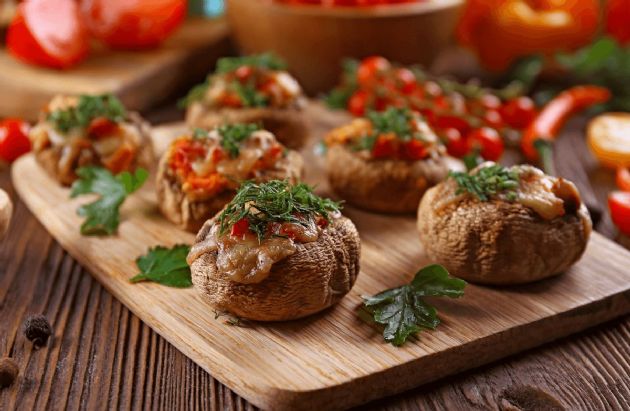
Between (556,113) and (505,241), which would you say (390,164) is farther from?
(556,113)

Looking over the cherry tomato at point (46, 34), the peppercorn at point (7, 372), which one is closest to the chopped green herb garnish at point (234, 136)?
the peppercorn at point (7, 372)

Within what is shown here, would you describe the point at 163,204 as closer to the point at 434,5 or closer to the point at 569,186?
the point at 569,186

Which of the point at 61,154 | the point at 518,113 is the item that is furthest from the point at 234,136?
the point at 518,113

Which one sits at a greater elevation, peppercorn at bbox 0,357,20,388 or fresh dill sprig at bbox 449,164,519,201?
fresh dill sprig at bbox 449,164,519,201

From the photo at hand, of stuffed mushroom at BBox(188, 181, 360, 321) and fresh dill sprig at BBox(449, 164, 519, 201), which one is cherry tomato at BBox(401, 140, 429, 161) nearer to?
fresh dill sprig at BBox(449, 164, 519, 201)

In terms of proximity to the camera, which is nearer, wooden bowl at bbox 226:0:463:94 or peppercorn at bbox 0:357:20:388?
peppercorn at bbox 0:357:20:388

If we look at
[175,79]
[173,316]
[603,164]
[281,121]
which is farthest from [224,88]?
[603,164]

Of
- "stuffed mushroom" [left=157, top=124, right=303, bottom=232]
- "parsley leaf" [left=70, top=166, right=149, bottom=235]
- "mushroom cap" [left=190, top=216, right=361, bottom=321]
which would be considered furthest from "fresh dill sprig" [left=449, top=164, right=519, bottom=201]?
"parsley leaf" [left=70, top=166, right=149, bottom=235]
